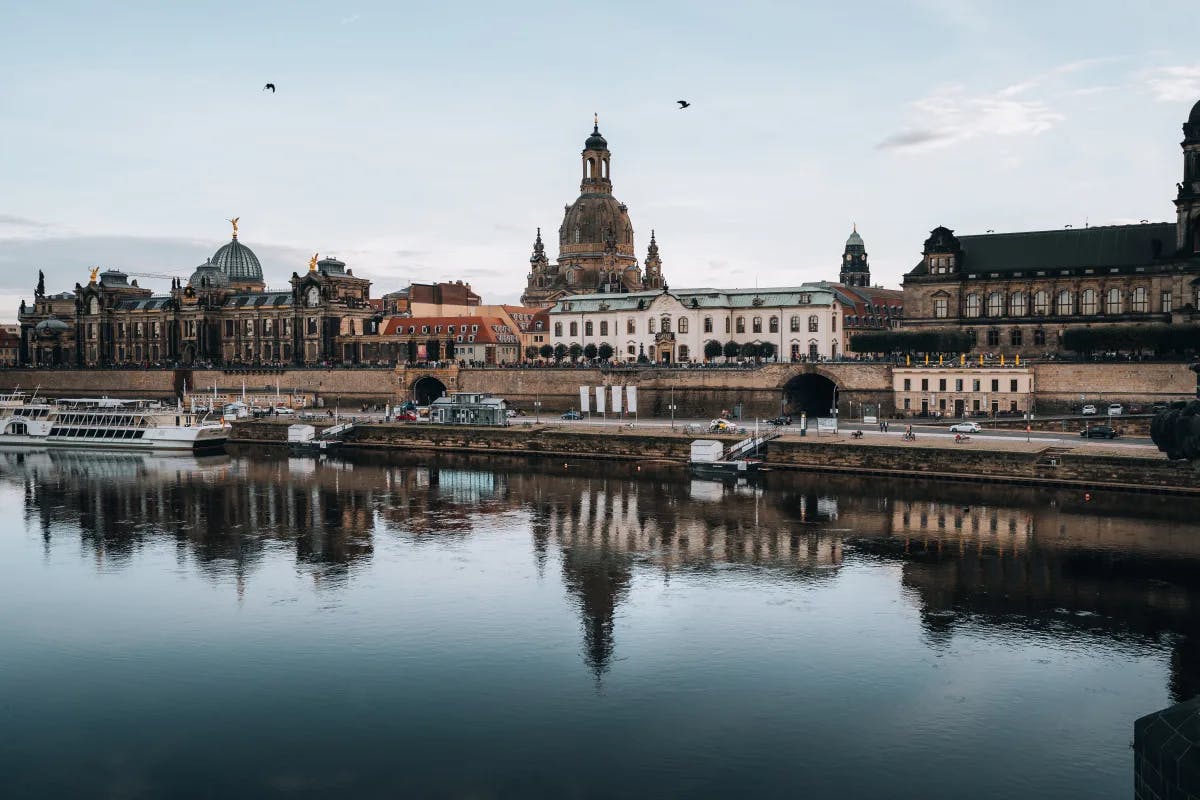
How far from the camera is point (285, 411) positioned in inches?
3681

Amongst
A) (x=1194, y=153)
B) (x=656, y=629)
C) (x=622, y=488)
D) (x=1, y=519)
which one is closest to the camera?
(x=656, y=629)

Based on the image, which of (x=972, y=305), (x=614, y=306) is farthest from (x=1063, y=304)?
(x=614, y=306)

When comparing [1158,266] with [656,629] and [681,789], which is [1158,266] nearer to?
[656,629]

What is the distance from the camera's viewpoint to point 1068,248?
3258 inches

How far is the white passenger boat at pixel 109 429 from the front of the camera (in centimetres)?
7975

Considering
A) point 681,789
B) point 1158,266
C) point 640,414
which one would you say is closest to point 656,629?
point 681,789

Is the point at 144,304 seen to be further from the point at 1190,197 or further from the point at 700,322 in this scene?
the point at 1190,197

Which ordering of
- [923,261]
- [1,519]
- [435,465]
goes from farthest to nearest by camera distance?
[923,261] → [435,465] → [1,519]

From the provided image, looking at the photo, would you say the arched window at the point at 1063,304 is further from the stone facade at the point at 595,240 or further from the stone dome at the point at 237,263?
the stone dome at the point at 237,263

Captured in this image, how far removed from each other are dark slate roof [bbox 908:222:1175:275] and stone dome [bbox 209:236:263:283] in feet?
275

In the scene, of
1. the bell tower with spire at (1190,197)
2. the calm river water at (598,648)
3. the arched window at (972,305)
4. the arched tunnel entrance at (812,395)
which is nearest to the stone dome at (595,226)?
the arched tunnel entrance at (812,395)

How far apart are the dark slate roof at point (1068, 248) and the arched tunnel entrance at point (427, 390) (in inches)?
1791

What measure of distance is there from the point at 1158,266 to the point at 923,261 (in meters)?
17.6

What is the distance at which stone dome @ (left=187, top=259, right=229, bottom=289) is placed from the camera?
126 metres
